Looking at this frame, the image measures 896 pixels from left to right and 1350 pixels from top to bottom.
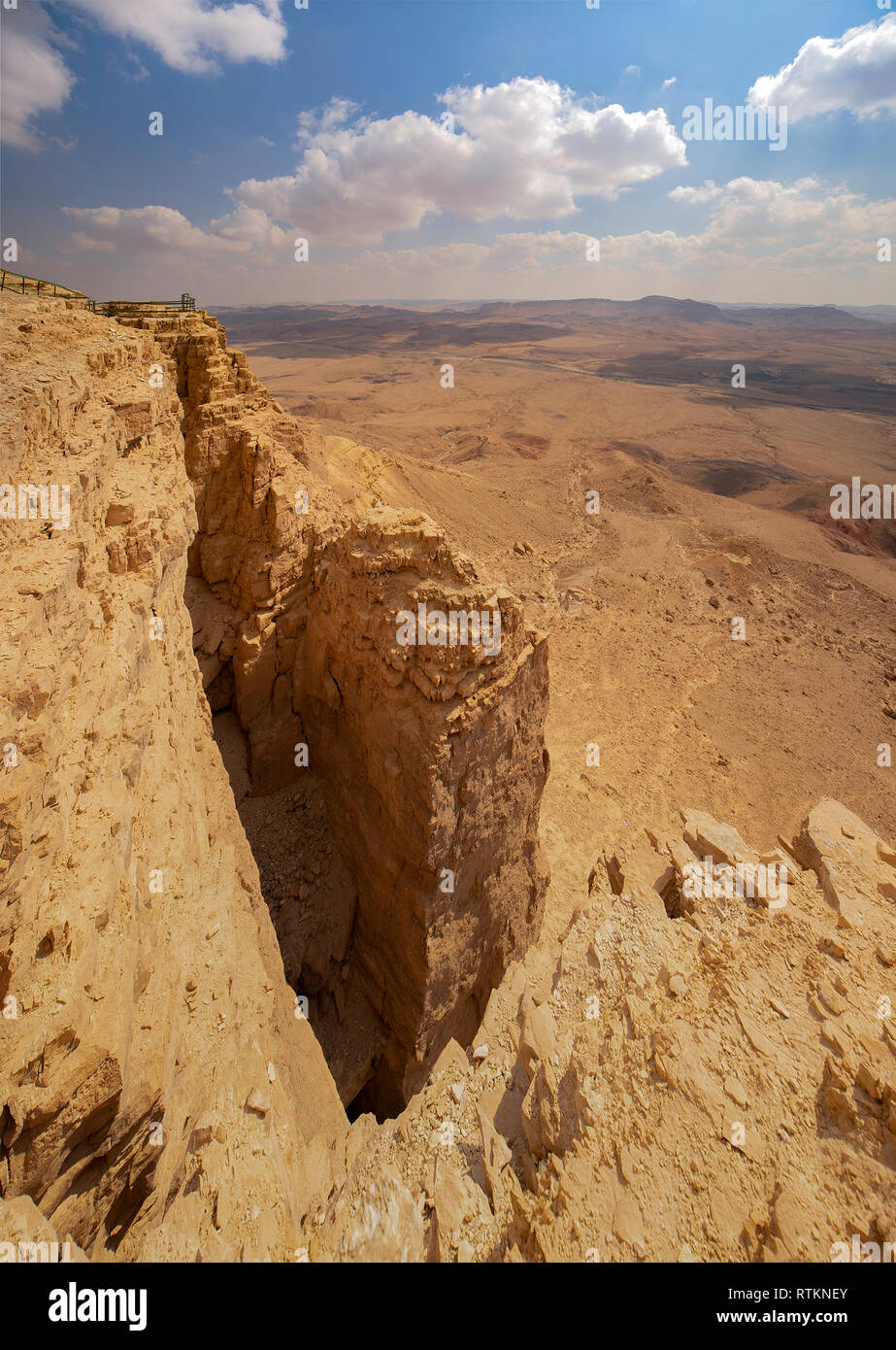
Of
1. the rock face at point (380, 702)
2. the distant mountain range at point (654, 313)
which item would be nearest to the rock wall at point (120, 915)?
the rock face at point (380, 702)

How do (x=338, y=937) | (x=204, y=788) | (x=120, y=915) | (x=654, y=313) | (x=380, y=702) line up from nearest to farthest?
(x=120, y=915) → (x=204, y=788) → (x=380, y=702) → (x=338, y=937) → (x=654, y=313)

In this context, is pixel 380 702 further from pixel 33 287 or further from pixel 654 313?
pixel 654 313

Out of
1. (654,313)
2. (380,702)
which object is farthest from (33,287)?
(654,313)

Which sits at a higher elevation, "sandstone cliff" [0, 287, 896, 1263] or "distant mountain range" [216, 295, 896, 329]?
"distant mountain range" [216, 295, 896, 329]

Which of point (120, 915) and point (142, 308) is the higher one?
point (142, 308)

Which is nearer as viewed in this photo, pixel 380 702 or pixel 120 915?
pixel 120 915

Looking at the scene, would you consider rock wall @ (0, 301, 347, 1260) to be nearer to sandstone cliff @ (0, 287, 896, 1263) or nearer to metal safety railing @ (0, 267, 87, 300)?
sandstone cliff @ (0, 287, 896, 1263)

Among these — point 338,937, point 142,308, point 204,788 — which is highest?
point 142,308

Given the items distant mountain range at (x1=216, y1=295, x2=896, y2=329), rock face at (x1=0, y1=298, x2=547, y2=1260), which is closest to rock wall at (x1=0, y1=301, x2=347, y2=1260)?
rock face at (x1=0, y1=298, x2=547, y2=1260)

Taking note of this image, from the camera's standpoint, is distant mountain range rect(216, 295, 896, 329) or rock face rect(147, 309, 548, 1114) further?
distant mountain range rect(216, 295, 896, 329)
